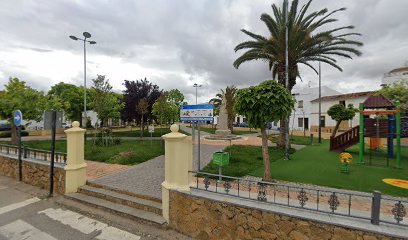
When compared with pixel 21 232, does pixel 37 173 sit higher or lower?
higher

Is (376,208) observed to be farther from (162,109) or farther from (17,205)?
(162,109)

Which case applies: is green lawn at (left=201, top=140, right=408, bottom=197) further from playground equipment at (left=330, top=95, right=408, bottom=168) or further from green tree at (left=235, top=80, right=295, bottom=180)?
green tree at (left=235, top=80, right=295, bottom=180)

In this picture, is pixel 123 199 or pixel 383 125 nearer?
pixel 123 199

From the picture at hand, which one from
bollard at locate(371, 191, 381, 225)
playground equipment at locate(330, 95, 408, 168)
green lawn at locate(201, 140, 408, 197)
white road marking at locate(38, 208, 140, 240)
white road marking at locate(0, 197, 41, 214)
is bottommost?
white road marking at locate(0, 197, 41, 214)

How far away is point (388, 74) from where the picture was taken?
34.2 meters

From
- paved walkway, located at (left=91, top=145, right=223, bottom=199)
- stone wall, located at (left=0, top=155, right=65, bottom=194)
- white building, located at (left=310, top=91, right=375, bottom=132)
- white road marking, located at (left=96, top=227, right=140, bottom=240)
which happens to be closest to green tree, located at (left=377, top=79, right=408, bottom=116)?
paved walkway, located at (left=91, top=145, right=223, bottom=199)

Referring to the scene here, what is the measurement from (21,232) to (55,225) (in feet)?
2.38

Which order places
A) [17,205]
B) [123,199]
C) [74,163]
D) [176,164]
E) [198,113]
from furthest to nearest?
[74,163] < [17,205] < [198,113] < [123,199] < [176,164]

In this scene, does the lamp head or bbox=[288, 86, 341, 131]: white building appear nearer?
the lamp head

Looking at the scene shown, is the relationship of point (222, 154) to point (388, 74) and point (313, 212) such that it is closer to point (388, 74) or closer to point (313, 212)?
point (313, 212)

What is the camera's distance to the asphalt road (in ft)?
16.3

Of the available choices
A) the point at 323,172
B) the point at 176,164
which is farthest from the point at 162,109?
the point at 176,164

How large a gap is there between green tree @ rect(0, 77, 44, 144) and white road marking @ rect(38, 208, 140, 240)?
45.9 feet

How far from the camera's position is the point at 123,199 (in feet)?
20.4
